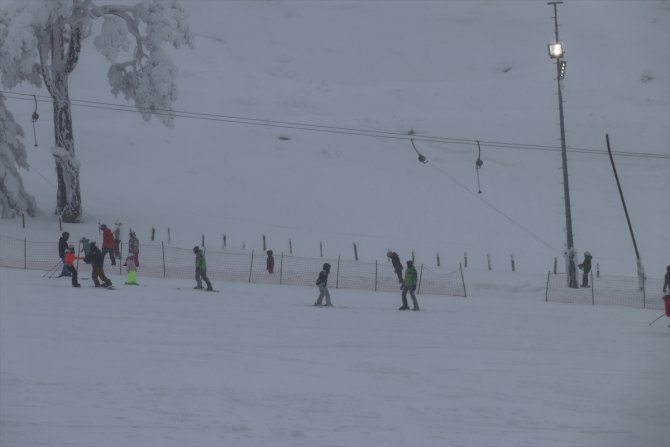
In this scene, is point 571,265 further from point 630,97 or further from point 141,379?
point 630,97

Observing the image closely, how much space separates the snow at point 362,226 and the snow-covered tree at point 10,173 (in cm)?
85

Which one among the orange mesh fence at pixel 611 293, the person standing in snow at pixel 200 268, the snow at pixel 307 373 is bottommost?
the snow at pixel 307 373

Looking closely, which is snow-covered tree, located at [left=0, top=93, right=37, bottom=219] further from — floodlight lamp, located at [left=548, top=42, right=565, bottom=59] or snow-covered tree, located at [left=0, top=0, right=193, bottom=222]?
floodlight lamp, located at [left=548, top=42, right=565, bottom=59]

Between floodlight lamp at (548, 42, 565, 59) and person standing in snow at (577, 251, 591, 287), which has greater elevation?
floodlight lamp at (548, 42, 565, 59)

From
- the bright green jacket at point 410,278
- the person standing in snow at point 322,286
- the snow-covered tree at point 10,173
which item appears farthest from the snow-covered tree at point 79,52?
the bright green jacket at point 410,278

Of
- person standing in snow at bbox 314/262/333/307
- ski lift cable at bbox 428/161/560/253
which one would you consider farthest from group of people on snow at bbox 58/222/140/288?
ski lift cable at bbox 428/161/560/253

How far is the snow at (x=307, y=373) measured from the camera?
16.0m

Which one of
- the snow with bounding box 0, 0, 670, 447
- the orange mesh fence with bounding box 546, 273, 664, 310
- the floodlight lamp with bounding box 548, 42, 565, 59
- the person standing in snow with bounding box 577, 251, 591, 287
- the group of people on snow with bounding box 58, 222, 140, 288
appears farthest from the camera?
the floodlight lamp with bounding box 548, 42, 565, 59

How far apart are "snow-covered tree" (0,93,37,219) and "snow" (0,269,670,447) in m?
17.5

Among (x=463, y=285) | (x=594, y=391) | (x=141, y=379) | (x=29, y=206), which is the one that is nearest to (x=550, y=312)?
(x=463, y=285)

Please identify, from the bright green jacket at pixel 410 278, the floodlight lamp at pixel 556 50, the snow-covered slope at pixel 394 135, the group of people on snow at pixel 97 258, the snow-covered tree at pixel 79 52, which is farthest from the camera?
the snow-covered slope at pixel 394 135

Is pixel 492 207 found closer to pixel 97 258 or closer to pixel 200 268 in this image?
pixel 200 268

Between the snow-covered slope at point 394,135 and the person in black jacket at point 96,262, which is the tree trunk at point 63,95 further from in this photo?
the person in black jacket at point 96,262

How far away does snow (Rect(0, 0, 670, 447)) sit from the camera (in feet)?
57.5
